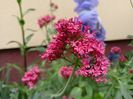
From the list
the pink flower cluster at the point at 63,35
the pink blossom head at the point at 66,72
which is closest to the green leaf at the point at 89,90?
the pink blossom head at the point at 66,72

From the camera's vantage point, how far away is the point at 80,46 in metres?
1.48

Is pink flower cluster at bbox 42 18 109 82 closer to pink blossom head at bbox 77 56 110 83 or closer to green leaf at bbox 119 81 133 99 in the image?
pink blossom head at bbox 77 56 110 83

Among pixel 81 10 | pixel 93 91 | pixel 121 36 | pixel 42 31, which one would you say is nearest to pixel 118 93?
pixel 93 91

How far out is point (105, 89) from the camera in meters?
1.87

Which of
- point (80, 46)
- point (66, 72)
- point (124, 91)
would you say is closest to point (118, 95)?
point (124, 91)

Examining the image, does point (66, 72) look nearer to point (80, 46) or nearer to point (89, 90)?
point (89, 90)

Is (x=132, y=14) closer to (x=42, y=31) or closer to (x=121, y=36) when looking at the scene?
(x=121, y=36)

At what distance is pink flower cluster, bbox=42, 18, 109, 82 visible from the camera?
1.50 metres

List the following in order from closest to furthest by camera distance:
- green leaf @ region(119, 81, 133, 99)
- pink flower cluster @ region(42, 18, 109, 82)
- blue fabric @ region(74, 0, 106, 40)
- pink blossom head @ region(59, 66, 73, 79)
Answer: pink flower cluster @ region(42, 18, 109, 82) → green leaf @ region(119, 81, 133, 99) → pink blossom head @ region(59, 66, 73, 79) → blue fabric @ region(74, 0, 106, 40)

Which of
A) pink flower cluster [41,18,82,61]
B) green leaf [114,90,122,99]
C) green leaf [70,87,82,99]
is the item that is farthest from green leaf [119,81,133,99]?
pink flower cluster [41,18,82,61]

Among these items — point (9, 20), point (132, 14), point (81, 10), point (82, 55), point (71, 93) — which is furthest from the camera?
point (132, 14)

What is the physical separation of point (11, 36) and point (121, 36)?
1.18 m

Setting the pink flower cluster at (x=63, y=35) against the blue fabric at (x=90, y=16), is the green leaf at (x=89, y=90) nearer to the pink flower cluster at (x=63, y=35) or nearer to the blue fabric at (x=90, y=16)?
the pink flower cluster at (x=63, y=35)

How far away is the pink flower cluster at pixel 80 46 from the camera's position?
1.50 metres
